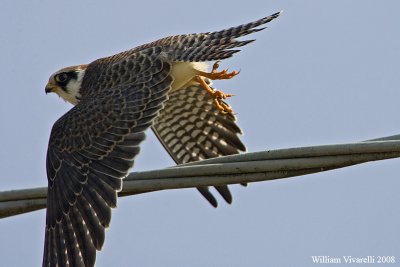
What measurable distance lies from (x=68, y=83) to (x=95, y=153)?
189cm

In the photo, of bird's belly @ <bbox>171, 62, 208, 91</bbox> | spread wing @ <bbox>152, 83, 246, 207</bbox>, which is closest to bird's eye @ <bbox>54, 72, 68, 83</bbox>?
spread wing @ <bbox>152, 83, 246, 207</bbox>

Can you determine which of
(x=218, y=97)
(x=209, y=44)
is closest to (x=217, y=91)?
(x=218, y=97)

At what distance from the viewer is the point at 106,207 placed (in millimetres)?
6027

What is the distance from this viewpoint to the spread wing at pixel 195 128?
8.23 meters

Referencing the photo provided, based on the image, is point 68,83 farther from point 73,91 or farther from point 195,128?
point 195,128

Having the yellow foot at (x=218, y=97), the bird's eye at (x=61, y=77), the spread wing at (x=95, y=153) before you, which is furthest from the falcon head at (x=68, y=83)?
the yellow foot at (x=218, y=97)

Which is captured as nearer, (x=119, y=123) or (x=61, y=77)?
(x=119, y=123)

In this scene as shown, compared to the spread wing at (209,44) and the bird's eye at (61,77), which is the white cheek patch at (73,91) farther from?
the spread wing at (209,44)

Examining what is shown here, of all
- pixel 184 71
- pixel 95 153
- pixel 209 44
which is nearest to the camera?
pixel 95 153

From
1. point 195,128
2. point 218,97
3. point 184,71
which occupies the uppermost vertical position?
point 184,71

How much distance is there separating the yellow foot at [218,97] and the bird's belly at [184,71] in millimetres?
165

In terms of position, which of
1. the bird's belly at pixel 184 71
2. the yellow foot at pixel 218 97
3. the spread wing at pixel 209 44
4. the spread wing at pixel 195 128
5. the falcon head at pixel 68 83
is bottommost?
Result: the spread wing at pixel 195 128

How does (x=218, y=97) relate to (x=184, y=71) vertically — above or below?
below

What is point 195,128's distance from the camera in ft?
27.7
